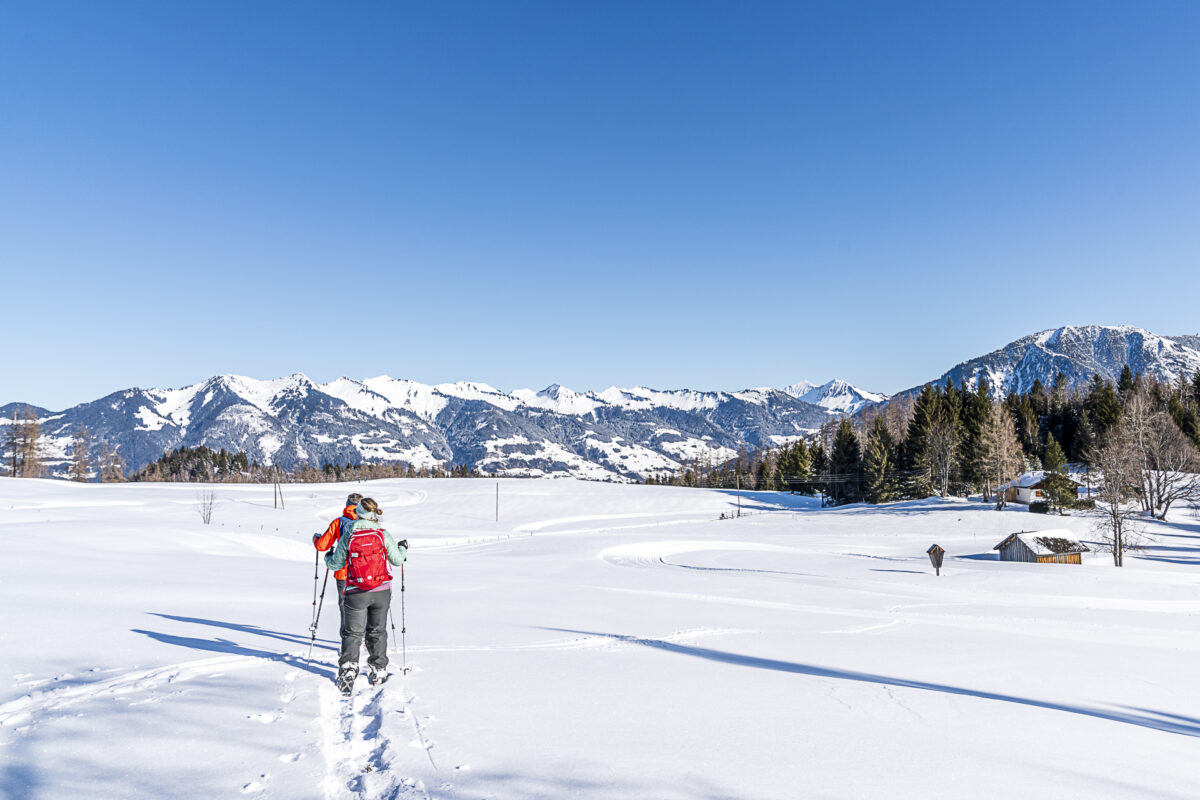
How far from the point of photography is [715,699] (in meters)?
6.68

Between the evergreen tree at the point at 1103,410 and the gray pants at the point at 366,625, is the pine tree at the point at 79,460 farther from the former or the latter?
the evergreen tree at the point at 1103,410

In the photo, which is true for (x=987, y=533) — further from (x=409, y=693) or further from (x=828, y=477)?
(x=409, y=693)

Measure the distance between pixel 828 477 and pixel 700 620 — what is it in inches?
3551

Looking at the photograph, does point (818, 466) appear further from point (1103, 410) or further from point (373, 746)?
point (373, 746)

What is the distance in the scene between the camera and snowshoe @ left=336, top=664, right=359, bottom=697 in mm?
6770

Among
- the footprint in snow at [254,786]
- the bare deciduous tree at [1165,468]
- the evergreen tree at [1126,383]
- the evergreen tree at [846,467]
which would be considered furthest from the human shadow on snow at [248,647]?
the evergreen tree at [1126,383]

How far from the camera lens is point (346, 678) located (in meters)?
6.80

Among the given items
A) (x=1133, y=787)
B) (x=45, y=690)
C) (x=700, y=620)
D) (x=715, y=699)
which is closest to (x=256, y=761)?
(x=45, y=690)

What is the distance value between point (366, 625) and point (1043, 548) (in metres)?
46.7

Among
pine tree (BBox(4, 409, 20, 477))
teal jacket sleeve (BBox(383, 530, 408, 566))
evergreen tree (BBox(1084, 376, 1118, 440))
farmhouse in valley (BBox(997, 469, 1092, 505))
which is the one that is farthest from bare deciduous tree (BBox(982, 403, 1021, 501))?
pine tree (BBox(4, 409, 20, 477))


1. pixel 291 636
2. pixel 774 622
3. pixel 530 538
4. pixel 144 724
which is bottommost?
pixel 530 538

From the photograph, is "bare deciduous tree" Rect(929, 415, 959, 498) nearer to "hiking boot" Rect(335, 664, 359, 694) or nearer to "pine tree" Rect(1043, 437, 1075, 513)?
"pine tree" Rect(1043, 437, 1075, 513)

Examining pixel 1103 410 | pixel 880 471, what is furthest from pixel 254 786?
pixel 1103 410

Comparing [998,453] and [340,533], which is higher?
[340,533]
